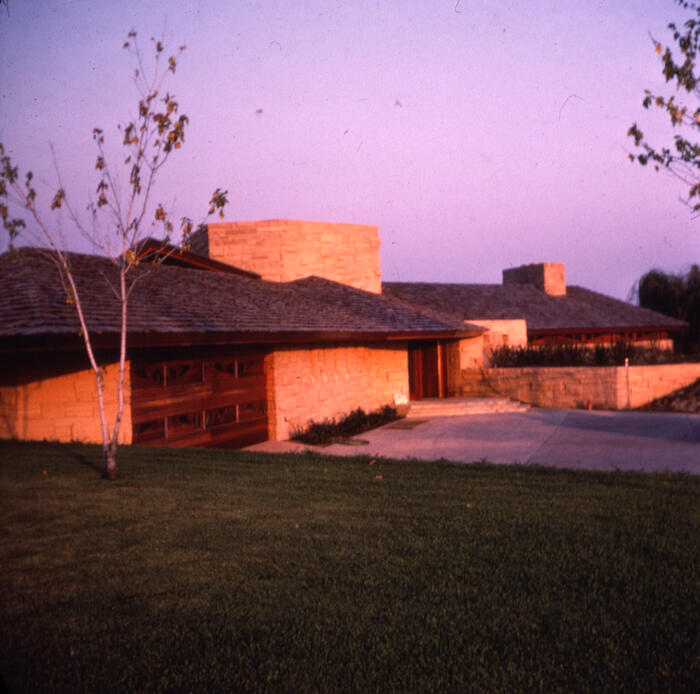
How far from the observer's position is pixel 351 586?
15.0 ft

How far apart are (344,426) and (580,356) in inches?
338

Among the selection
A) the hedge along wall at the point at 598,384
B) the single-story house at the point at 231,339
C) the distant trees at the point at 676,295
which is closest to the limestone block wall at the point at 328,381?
the single-story house at the point at 231,339

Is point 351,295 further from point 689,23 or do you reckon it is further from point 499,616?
point 499,616

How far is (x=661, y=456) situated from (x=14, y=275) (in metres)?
11.0

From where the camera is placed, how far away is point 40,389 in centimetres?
1054

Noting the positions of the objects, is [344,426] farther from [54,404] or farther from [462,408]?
[54,404]

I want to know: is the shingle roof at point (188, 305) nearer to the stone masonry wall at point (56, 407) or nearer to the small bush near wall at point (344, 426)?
Answer: the stone masonry wall at point (56, 407)

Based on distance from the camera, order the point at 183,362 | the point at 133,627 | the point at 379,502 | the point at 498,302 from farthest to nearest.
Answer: the point at 498,302, the point at 183,362, the point at 379,502, the point at 133,627

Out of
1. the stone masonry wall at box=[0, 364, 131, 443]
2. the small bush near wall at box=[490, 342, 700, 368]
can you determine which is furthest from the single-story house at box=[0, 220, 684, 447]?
the small bush near wall at box=[490, 342, 700, 368]

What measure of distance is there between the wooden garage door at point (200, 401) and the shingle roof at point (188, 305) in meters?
0.89

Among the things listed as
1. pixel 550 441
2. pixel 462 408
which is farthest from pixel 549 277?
pixel 550 441

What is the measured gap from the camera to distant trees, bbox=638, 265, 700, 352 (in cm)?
3397

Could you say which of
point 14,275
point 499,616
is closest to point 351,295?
point 14,275

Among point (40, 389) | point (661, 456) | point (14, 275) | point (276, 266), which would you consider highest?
point (276, 266)
